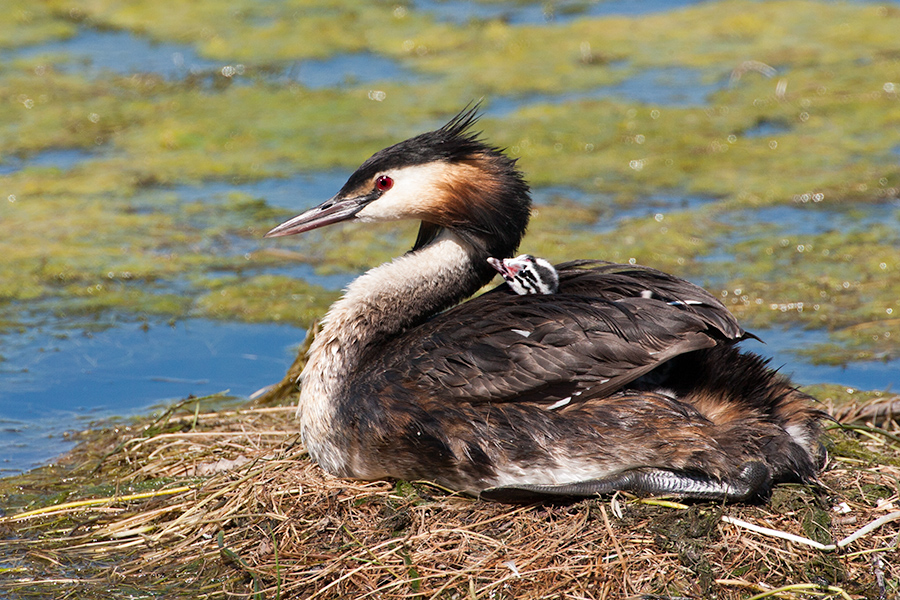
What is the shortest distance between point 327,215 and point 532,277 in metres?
1.02

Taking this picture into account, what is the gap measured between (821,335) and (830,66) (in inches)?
206

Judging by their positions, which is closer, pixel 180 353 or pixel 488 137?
pixel 180 353

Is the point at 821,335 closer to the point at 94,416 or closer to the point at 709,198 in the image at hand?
the point at 709,198

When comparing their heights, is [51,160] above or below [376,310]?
above

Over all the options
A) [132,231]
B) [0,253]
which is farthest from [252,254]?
[0,253]

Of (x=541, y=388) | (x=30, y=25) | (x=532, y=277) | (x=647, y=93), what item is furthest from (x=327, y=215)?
(x=30, y=25)

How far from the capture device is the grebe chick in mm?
4441

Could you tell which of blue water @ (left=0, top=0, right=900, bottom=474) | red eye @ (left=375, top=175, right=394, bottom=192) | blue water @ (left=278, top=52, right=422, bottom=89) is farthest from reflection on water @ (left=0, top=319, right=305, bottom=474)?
blue water @ (left=278, top=52, right=422, bottom=89)

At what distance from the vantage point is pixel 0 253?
794cm

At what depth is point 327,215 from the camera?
16.1ft

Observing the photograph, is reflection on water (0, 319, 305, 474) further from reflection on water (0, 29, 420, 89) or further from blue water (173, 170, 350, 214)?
reflection on water (0, 29, 420, 89)

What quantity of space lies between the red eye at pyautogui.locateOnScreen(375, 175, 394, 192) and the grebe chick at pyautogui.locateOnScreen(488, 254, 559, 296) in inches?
26.5

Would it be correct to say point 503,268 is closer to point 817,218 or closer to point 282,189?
point 817,218

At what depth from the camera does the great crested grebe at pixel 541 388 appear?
4.07 meters
